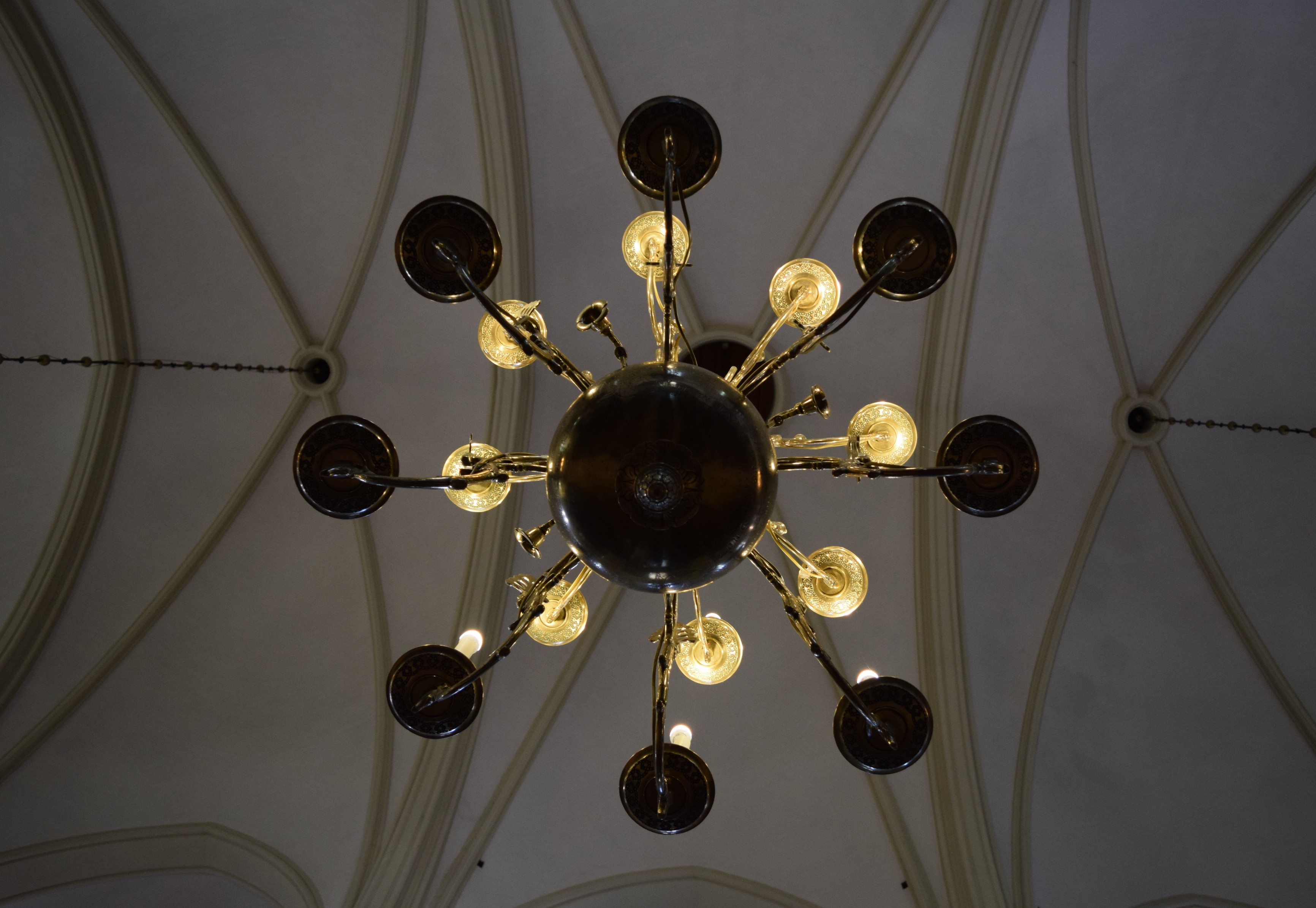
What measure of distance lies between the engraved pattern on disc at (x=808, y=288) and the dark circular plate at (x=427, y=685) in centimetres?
240

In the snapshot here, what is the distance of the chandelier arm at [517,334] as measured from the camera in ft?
11.8

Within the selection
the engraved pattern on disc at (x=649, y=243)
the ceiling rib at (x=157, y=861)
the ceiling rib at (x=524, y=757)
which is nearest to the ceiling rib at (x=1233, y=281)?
the engraved pattern on disc at (x=649, y=243)

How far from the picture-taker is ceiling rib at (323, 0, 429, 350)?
605cm

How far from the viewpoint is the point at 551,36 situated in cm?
612

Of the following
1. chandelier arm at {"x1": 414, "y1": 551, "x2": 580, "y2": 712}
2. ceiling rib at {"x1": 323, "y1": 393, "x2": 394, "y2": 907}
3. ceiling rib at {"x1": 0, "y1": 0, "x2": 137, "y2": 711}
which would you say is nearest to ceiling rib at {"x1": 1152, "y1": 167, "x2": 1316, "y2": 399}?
chandelier arm at {"x1": 414, "y1": 551, "x2": 580, "y2": 712}

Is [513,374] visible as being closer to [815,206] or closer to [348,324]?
[348,324]

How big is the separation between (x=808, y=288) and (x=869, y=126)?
2.87m

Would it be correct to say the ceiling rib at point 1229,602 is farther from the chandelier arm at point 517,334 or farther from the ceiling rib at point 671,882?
the chandelier arm at point 517,334

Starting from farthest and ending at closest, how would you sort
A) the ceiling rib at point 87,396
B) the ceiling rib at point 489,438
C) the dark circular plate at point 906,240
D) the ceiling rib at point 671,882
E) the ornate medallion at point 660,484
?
the ceiling rib at point 671,882 → the ceiling rib at point 87,396 → the ceiling rib at point 489,438 → the dark circular plate at point 906,240 → the ornate medallion at point 660,484

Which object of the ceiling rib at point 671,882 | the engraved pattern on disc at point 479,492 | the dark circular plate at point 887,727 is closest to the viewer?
the dark circular plate at point 887,727

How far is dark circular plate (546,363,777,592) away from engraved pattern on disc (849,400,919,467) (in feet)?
2.68

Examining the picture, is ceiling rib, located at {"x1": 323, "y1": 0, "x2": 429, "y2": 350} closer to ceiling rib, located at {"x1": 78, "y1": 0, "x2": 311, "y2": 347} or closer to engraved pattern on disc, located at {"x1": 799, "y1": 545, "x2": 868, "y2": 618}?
ceiling rib, located at {"x1": 78, "y1": 0, "x2": 311, "y2": 347}

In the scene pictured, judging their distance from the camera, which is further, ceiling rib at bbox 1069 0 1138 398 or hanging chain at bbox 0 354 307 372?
hanging chain at bbox 0 354 307 372

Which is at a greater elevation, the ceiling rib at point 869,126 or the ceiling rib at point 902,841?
the ceiling rib at point 869,126
